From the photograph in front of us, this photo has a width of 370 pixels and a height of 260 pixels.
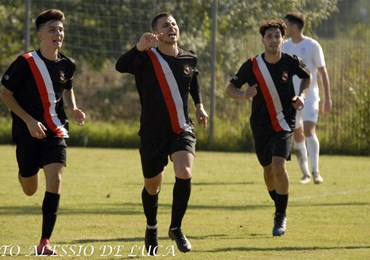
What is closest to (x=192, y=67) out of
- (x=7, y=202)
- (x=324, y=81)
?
(x=7, y=202)

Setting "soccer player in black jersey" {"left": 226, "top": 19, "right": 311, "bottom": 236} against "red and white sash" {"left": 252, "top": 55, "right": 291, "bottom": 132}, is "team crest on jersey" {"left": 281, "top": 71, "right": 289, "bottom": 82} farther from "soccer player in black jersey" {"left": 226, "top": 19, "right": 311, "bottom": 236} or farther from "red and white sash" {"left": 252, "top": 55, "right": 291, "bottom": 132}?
"red and white sash" {"left": 252, "top": 55, "right": 291, "bottom": 132}

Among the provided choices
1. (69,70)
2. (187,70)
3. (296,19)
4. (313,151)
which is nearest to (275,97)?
(187,70)

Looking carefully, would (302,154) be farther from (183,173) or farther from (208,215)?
(183,173)

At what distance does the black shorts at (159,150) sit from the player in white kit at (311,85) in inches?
199

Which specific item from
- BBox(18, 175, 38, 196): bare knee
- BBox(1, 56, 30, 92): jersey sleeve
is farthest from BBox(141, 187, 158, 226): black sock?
BBox(1, 56, 30, 92): jersey sleeve

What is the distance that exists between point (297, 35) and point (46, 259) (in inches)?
280

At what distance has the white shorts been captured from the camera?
594 inches

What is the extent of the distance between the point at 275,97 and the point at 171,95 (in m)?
1.70

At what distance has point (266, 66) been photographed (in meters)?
10.4

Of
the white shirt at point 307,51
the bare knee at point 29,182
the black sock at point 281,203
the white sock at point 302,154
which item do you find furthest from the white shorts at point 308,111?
the bare knee at point 29,182

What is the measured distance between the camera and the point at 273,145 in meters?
10.4

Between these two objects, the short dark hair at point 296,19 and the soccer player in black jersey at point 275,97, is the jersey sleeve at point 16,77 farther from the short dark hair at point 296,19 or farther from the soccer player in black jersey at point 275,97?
the short dark hair at point 296,19

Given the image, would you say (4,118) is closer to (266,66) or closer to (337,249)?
(266,66)

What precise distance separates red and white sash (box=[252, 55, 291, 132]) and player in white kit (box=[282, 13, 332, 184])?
3.34 m
